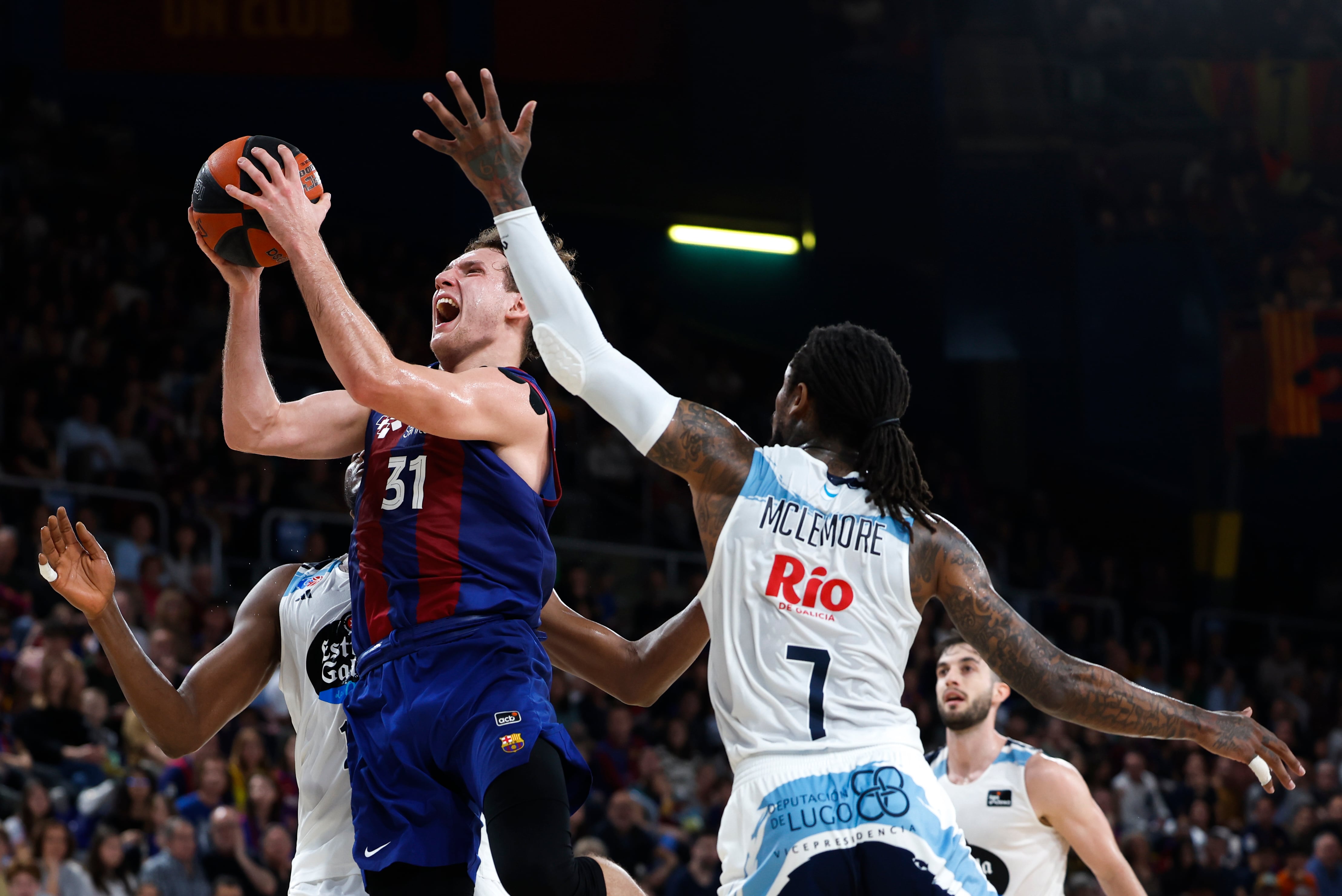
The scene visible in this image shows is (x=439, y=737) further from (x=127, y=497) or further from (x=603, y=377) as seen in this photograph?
(x=127, y=497)

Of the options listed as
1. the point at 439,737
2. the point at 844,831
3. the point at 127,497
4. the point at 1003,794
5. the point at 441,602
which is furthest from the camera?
the point at 127,497

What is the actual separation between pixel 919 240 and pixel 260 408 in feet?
58.0

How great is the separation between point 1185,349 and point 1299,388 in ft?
5.06

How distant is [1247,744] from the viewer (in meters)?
3.71

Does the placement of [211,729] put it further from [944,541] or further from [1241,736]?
[1241,736]

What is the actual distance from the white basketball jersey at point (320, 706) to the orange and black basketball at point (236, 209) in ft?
3.36

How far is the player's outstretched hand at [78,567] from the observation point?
4539mm

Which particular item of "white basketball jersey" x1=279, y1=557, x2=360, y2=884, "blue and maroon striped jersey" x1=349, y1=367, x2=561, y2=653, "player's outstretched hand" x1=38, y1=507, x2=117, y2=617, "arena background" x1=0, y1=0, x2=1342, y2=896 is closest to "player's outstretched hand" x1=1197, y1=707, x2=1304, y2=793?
"blue and maroon striped jersey" x1=349, y1=367, x2=561, y2=653

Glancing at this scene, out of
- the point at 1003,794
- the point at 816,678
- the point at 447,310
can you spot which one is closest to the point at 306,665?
the point at 447,310

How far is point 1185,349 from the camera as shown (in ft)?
65.4

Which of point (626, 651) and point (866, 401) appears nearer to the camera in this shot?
point (866, 401)

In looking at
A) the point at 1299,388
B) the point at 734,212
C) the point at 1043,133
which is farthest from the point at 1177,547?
the point at 734,212

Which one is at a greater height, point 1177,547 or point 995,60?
point 995,60

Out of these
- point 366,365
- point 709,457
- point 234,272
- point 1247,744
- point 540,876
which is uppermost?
point 234,272
